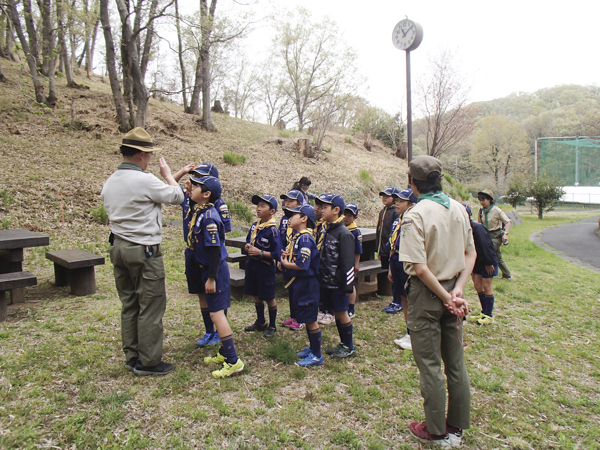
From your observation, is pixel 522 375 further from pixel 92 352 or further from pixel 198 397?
pixel 92 352

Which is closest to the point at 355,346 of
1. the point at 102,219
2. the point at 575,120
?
the point at 102,219

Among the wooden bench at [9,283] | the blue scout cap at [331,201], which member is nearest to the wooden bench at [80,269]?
the wooden bench at [9,283]

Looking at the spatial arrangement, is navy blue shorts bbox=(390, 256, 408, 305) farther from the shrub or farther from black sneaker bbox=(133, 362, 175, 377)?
the shrub

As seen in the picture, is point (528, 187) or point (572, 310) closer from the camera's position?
point (572, 310)

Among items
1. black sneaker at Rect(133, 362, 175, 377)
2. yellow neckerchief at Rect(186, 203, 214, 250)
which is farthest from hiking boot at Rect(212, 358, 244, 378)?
yellow neckerchief at Rect(186, 203, 214, 250)

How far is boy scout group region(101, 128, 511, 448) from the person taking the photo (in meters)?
2.59

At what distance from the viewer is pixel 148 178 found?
3.31 m

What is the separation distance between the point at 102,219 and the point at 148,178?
269 inches

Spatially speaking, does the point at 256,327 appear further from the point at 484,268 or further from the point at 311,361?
A: the point at 484,268

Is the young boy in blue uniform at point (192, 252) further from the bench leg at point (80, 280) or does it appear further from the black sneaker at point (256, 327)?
the bench leg at point (80, 280)

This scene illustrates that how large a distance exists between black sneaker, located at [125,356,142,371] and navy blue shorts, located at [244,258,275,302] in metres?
1.44

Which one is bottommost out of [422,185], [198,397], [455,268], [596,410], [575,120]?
[596,410]

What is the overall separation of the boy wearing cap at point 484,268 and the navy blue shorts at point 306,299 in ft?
7.20

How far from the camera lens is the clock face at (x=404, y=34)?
668 cm
